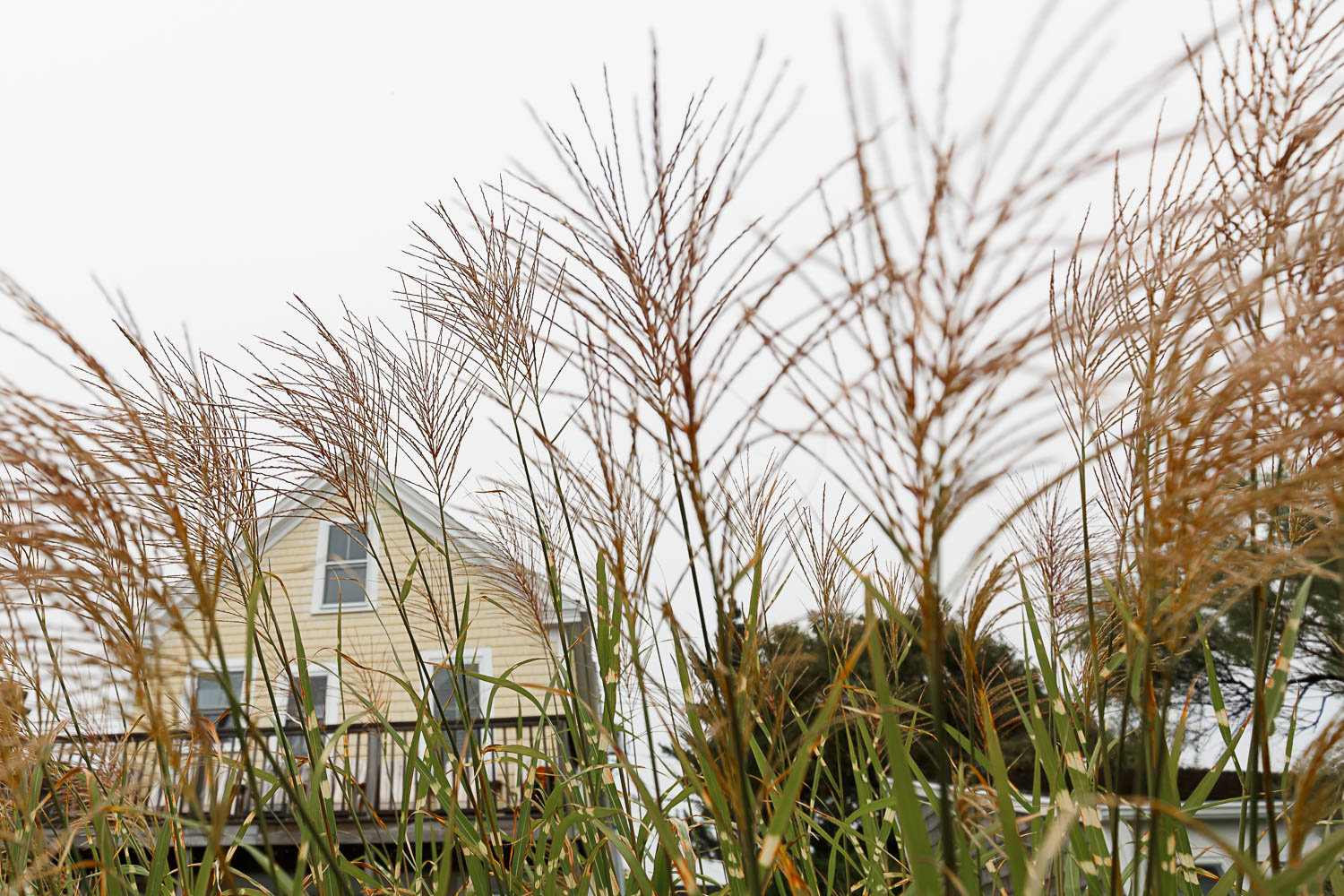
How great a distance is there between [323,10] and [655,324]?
766 inches

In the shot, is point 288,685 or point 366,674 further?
point 366,674

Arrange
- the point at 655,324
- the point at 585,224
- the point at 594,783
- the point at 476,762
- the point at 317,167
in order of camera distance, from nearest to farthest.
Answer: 1. the point at 655,324
2. the point at 585,224
3. the point at 476,762
4. the point at 594,783
5. the point at 317,167

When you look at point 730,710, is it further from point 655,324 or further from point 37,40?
point 37,40

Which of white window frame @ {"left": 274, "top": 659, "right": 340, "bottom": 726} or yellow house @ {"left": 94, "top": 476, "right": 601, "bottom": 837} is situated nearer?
yellow house @ {"left": 94, "top": 476, "right": 601, "bottom": 837}

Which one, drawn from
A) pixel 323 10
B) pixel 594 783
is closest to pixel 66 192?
pixel 323 10

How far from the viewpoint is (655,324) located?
36.7 inches

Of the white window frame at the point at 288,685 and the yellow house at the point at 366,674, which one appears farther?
the white window frame at the point at 288,685

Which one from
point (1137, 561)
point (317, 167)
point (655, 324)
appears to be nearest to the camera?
point (1137, 561)

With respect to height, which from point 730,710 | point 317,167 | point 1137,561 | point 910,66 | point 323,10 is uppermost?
point 317,167

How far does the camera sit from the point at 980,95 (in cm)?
70

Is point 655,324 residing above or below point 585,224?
below

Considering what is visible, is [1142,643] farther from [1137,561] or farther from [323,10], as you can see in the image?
[323,10]

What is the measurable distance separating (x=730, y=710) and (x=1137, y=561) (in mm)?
390

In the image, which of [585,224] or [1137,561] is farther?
[585,224]
